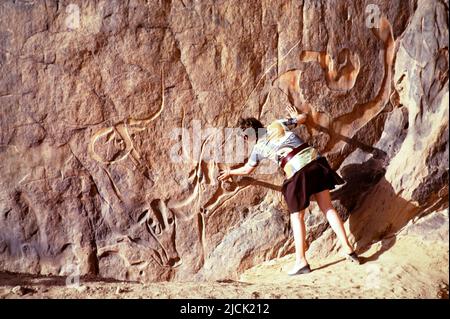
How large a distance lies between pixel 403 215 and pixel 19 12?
329 centimetres

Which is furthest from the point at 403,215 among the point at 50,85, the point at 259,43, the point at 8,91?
the point at 8,91

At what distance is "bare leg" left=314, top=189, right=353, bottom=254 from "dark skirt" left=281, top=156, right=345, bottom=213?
0.22ft

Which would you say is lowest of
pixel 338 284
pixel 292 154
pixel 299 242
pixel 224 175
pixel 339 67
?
pixel 338 284

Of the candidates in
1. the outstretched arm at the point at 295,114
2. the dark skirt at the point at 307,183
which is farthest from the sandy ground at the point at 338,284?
the outstretched arm at the point at 295,114

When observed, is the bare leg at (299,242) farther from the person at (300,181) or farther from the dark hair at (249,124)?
the dark hair at (249,124)

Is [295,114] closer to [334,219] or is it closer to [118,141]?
[334,219]

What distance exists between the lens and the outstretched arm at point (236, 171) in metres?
3.54

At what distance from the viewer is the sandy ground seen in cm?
293

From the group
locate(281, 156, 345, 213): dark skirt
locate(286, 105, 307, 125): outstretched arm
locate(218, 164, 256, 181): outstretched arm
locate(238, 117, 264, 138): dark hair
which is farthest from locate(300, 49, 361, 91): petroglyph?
locate(218, 164, 256, 181): outstretched arm

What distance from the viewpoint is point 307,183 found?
329 centimetres

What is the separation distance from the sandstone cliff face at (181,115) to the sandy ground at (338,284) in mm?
370

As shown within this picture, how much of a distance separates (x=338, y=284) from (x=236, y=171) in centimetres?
111

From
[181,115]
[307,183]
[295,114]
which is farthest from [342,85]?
[181,115]

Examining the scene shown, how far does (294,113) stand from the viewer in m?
3.77
